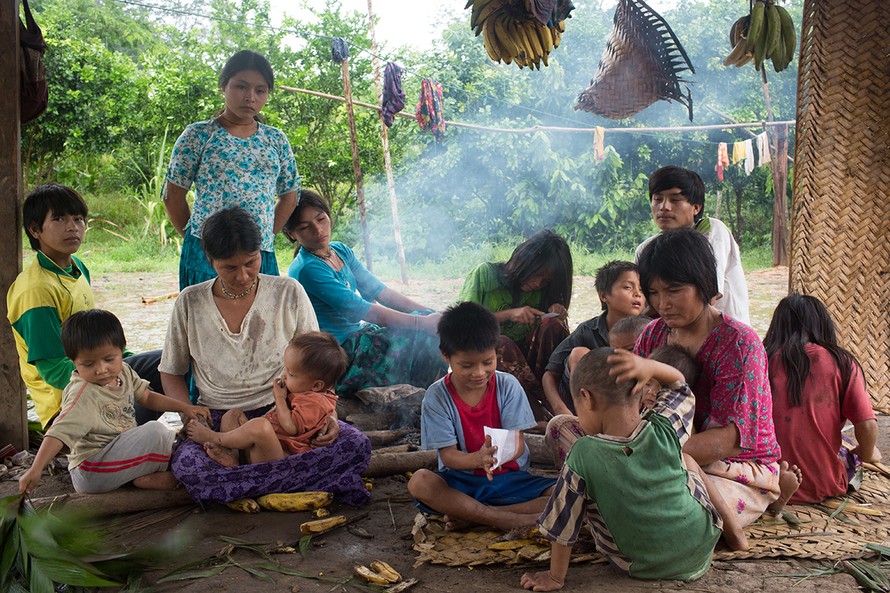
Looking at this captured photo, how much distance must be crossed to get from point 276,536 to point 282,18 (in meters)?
12.3

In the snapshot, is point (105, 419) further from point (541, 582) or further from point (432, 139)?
point (432, 139)

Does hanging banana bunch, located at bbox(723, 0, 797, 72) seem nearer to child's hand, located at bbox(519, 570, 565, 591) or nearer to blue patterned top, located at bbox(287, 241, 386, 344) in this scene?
blue patterned top, located at bbox(287, 241, 386, 344)

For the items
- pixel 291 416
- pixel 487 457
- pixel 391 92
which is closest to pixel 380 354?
pixel 291 416

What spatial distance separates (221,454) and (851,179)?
4.04m

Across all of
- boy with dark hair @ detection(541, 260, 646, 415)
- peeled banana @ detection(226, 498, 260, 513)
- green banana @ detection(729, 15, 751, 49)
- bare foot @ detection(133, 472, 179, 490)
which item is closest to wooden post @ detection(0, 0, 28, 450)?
bare foot @ detection(133, 472, 179, 490)

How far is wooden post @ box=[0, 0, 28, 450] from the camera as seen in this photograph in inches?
144

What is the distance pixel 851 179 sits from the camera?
4.75 m

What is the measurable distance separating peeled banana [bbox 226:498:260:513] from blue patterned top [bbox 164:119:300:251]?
1.36 meters

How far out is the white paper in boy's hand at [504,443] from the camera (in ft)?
8.85

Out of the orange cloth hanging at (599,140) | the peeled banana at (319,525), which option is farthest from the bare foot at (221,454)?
the orange cloth hanging at (599,140)

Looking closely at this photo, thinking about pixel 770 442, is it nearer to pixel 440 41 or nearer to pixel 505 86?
pixel 505 86

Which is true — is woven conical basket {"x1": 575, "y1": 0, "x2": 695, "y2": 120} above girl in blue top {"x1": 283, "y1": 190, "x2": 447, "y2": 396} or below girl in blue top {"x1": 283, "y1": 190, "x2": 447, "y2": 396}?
above

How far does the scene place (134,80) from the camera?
12.6 meters

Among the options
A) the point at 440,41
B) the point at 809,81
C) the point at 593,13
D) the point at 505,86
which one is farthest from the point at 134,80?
the point at 809,81
